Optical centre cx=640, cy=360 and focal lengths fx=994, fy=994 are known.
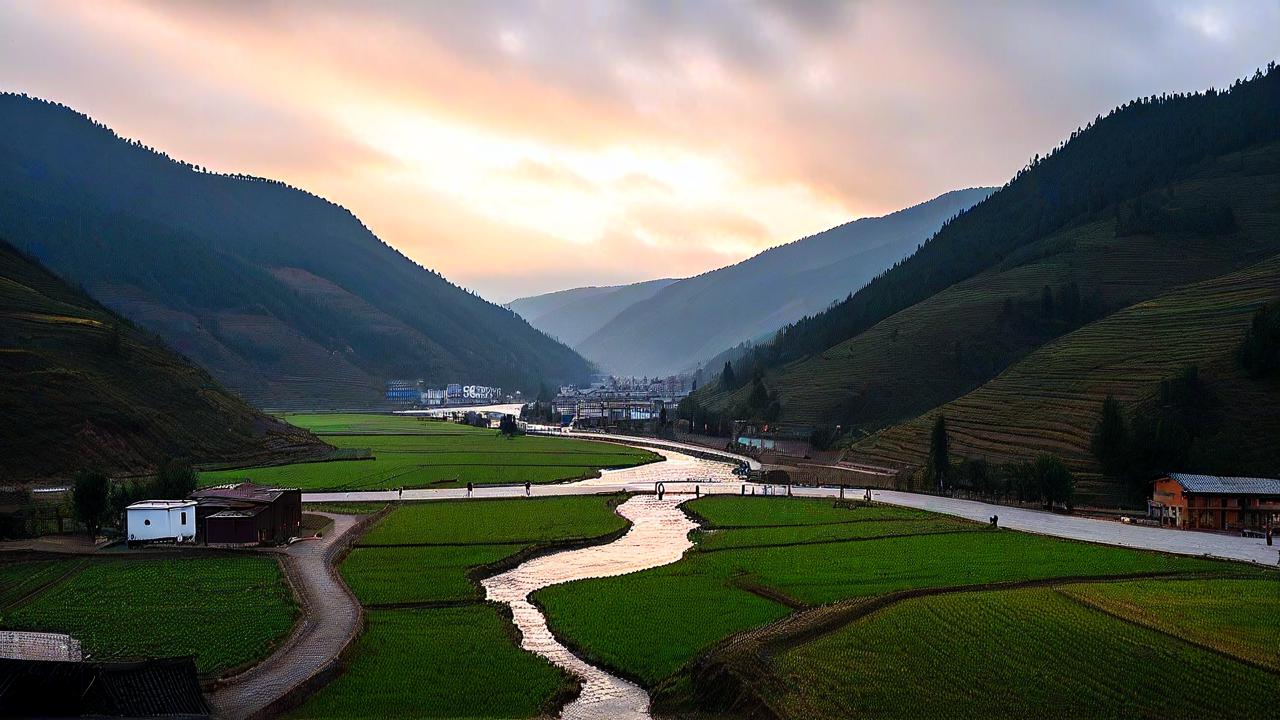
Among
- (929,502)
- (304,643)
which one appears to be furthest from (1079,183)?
(304,643)

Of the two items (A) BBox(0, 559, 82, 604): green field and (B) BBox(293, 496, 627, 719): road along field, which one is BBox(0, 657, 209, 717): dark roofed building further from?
(A) BBox(0, 559, 82, 604): green field

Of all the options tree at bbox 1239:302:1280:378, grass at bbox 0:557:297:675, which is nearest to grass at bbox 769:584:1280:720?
grass at bbox 0:557:297:675

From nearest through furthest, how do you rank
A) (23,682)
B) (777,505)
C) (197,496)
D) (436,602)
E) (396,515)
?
(23,682)
(436,602)
(197,496)
(396,515)
(777,505)

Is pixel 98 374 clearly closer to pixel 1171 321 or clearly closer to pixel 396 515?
pixel 396 515

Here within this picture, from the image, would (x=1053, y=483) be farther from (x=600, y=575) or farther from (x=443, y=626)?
(x=443, y=626)

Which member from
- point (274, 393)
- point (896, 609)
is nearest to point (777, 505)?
point (896, 609)

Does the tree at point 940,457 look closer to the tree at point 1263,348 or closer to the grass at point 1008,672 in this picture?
the tree at point 1263,348
